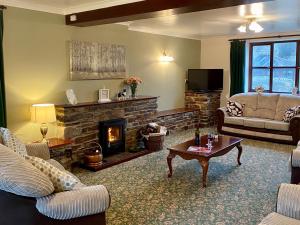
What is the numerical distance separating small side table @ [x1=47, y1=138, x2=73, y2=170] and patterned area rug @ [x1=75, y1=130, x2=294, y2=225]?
23 centimetres

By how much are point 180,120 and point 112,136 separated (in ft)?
8.03

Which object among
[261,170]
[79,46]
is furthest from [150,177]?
[79,46]

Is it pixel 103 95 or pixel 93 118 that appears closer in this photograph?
pixel 93 118

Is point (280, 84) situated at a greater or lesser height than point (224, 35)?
lesser

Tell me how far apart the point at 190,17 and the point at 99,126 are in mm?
2481

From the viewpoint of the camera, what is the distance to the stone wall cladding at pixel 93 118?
4.68 metres

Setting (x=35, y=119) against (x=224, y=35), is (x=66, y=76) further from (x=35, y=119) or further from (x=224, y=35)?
(x=224, y=35)

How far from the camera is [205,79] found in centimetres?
780

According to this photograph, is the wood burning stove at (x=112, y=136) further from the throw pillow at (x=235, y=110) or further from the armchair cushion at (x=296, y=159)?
the armchair cushion at (x=296, y=159)

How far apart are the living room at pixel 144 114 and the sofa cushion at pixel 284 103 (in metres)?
0.03

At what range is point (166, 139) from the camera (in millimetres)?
6566

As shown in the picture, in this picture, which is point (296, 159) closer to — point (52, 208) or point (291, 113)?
point (52, 208)

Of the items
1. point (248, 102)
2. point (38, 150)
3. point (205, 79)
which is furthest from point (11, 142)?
point (205, 79)

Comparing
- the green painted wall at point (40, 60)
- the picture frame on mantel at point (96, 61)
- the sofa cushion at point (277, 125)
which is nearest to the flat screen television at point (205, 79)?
the sofa cushion at point (277, 125)
